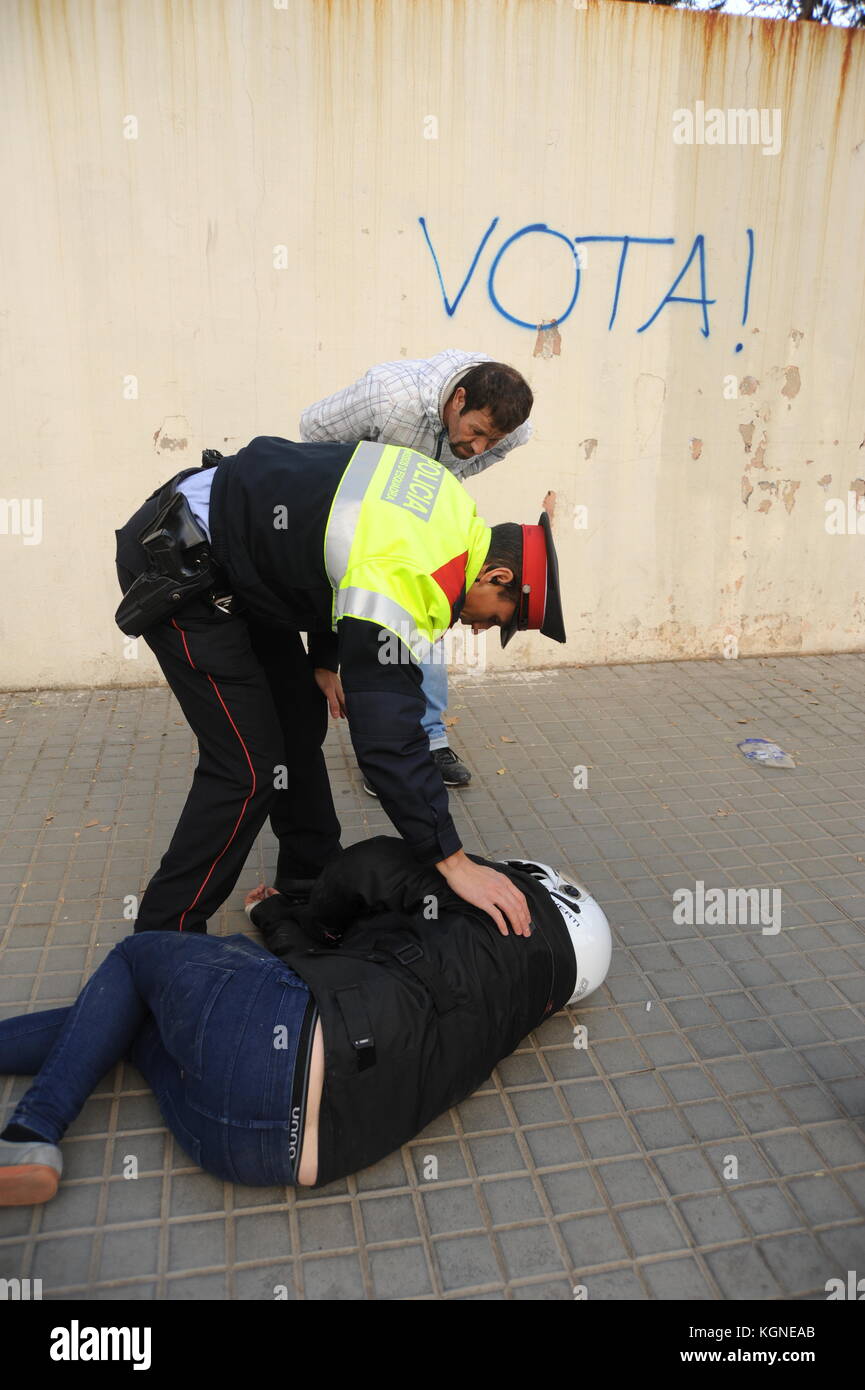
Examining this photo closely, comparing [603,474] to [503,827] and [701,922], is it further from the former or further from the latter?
[701,922]

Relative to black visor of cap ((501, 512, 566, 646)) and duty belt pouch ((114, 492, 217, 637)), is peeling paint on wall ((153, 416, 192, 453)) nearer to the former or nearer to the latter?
duty belt pouch ((114, 492, 217, 637))

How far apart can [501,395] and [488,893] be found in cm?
165

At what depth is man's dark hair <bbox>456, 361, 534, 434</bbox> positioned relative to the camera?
313 centimetres

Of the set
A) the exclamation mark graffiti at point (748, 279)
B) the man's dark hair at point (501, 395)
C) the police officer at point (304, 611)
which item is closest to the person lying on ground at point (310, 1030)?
the police officer at point (304, 611)

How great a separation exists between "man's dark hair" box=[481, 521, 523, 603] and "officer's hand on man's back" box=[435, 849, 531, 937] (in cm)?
63

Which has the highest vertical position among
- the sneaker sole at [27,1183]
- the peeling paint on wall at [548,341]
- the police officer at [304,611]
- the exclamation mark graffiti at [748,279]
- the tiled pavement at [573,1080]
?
the exclamation mark graffiti at [748,279]

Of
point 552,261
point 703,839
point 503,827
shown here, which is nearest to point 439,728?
point 503,827

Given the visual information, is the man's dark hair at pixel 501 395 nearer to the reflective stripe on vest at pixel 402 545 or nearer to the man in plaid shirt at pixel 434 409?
the man in plaid shirt at pixel 434 409

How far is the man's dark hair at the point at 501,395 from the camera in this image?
3133 millimetres

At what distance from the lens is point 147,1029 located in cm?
224

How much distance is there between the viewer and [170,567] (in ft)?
8.17

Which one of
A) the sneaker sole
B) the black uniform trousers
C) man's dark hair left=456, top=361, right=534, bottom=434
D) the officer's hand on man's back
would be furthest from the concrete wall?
the sneaker sole

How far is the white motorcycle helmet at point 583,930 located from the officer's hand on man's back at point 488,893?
173mm

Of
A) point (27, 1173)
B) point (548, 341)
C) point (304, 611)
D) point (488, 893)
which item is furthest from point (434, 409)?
point (27, 1173)
